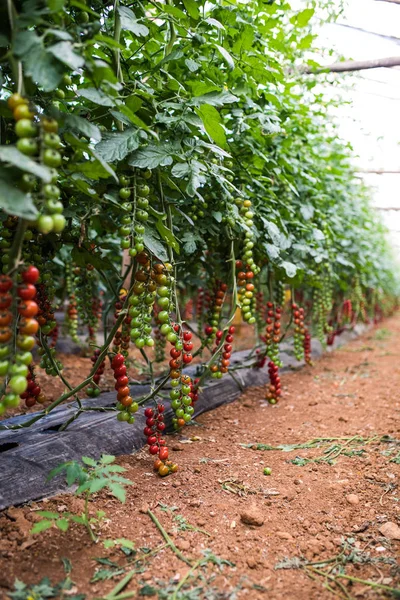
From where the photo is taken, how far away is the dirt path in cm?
119

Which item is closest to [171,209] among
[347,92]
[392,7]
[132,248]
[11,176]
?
[132,248]

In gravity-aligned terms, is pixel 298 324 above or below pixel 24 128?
below

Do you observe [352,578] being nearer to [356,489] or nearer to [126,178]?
[356,489]

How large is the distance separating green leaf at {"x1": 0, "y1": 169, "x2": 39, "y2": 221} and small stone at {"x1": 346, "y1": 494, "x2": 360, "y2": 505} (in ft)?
4.67

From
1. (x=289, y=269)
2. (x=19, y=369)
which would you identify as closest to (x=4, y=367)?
(x=19, y=369)

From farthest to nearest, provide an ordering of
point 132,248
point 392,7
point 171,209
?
point 392,7, point 171,209, point 132,248

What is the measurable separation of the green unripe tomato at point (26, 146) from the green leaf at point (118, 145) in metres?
0.41

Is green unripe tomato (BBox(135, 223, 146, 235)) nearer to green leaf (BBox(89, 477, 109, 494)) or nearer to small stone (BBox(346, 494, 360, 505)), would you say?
green leaf (BBox(89, 477, 109, 494))

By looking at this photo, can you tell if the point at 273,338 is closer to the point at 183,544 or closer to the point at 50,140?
the point at 183,544

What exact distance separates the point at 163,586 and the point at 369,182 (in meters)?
6.94

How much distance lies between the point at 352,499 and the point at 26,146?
4.99ft

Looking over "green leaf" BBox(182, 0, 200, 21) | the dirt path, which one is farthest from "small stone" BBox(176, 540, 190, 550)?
"green leaf" BBox(182, 0, 200, 21)

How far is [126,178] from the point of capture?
1.48 m

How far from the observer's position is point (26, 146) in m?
0.91
